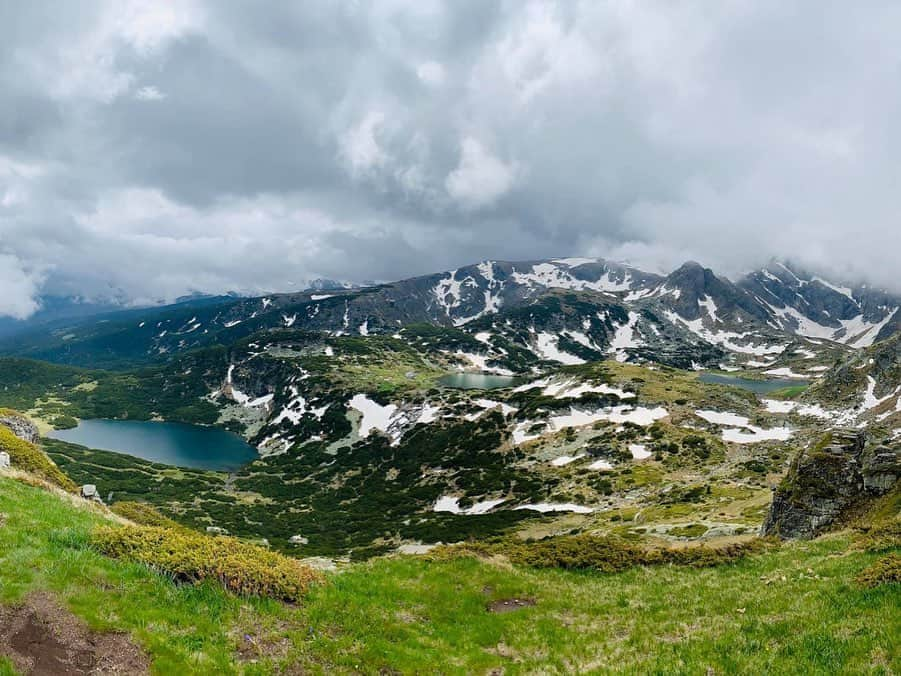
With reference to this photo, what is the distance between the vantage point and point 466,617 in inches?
651

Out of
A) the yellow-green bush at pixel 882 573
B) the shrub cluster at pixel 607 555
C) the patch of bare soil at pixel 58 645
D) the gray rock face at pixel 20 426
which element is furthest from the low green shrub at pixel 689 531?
the gray rock face at pixel 20 426

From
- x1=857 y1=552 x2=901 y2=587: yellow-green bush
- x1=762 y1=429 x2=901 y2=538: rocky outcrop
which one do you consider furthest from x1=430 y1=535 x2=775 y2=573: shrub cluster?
x1=762 y1=429 x2=901 y2=538: rocky outcrop

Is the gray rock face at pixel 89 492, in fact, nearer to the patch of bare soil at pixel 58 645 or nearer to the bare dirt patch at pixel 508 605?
the patch of bare soil at pixel 58 645

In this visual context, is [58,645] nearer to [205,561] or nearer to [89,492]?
[205,561]

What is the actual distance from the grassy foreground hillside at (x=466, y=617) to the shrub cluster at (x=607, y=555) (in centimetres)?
253

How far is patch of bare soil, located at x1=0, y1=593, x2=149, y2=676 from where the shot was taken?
29.4 ft

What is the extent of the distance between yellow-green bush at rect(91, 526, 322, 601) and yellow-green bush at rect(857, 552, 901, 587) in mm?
16253

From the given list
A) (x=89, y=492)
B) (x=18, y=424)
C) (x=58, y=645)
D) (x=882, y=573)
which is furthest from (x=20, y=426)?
(x=882, y=573)

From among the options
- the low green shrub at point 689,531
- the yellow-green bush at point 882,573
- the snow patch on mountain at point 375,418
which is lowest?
the snow patch on mountain at point 375,418

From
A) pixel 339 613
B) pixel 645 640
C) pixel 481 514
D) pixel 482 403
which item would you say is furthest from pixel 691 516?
pixel 482 403

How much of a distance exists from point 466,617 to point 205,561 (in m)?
8.56

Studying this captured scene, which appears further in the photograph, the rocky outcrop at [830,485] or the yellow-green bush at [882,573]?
the rocky outcrop at [830,485]

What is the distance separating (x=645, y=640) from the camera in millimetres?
13445

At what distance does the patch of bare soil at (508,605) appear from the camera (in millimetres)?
17500
